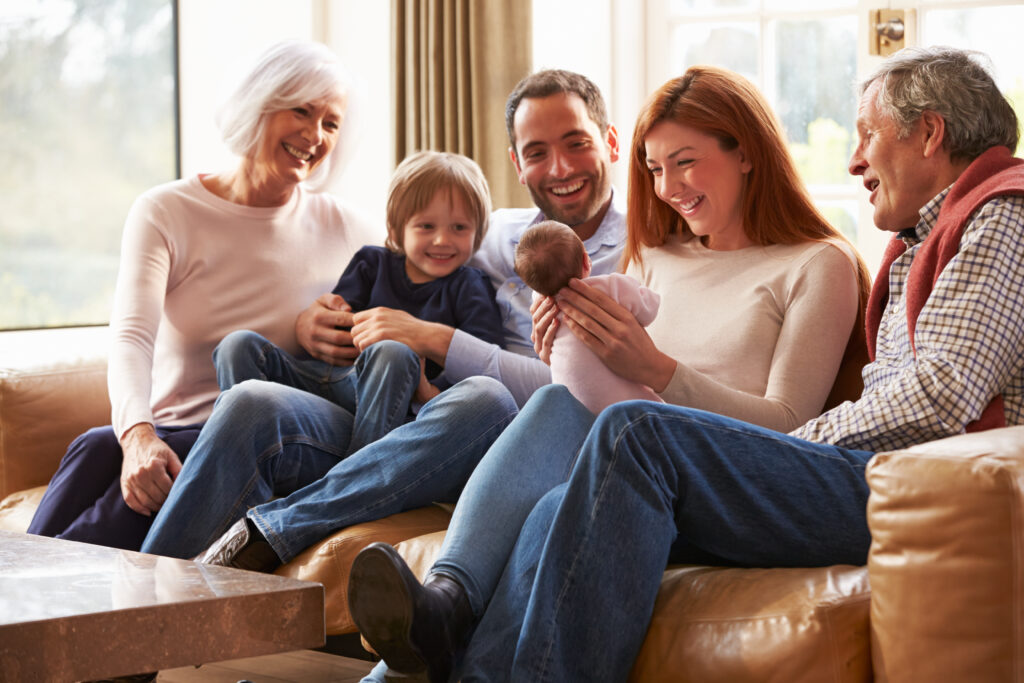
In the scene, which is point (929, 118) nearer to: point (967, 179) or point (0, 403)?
point (967, 179)

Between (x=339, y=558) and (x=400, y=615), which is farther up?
(x=400, y=615)

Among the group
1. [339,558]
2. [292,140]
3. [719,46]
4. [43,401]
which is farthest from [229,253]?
[719,46]

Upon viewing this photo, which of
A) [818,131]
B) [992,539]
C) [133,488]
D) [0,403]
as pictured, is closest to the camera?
[992,539]

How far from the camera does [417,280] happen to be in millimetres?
2652

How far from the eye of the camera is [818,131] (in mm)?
3662

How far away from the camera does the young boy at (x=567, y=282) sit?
198 centimetres

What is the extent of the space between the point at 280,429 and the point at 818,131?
7.24 ft

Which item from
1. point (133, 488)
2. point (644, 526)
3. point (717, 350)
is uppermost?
point (717, 350)

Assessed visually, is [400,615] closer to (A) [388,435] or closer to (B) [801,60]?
(A) [388,435]

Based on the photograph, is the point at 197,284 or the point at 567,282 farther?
the point at 197,284

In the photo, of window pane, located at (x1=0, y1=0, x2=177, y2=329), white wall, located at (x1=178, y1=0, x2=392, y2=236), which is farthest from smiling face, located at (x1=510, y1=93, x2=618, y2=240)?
window pane, located at (x1=0, y1=0, x2=177, y2=329)

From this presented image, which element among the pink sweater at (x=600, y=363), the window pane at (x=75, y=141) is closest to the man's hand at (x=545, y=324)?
the pink sweater at (x=600, y=363)

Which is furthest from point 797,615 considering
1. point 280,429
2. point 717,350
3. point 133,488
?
point 133,488

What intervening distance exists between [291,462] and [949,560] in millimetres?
1313
